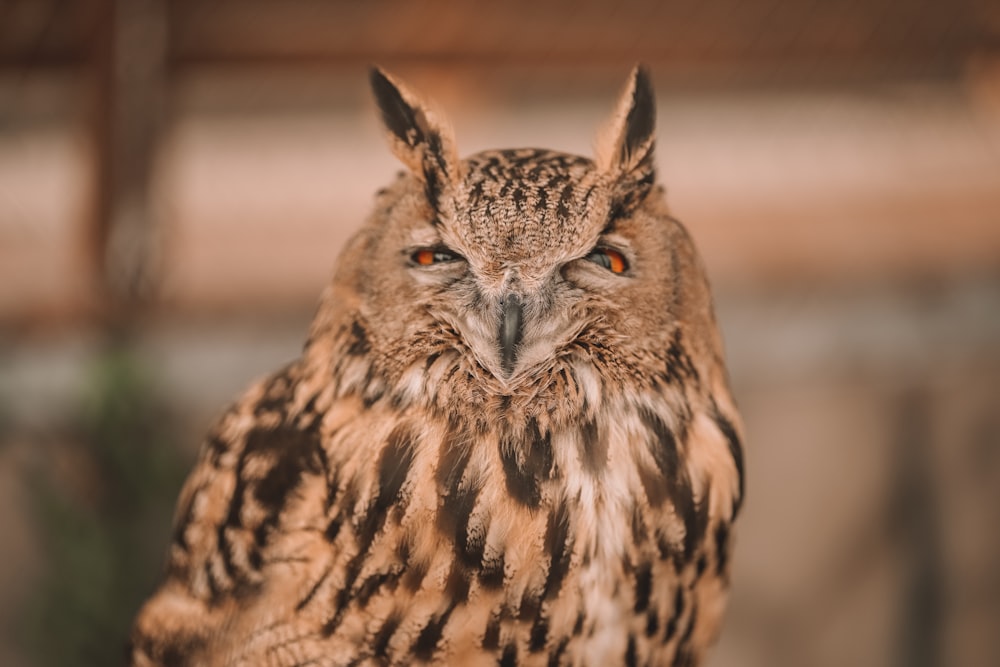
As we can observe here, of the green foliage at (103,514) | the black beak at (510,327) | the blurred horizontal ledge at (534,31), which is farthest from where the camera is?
the blurred horizontal ledge at (534,31)

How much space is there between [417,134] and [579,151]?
180cm

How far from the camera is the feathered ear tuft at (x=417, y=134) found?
28.7 inches

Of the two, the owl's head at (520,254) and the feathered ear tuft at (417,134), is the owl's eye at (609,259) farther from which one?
the feathered ear tuft at (417,134)

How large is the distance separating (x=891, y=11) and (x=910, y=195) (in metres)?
0.50

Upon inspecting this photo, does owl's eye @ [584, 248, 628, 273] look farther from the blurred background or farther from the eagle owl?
the blurred background

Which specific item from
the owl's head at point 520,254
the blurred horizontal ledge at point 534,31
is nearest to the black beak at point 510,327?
the owl's head at point 520,254

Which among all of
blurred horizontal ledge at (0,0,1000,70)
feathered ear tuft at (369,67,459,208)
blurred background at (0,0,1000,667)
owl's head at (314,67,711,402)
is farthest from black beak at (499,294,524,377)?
blurred horizontal ledge at (0,0,1000,70)

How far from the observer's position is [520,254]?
70 centimetres

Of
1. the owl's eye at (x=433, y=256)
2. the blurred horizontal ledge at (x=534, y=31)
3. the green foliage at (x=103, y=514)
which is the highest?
the blurred horizontal ledge at (x=534, y=31)

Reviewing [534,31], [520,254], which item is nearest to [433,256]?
[520,254]

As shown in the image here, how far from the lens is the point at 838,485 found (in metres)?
2.36

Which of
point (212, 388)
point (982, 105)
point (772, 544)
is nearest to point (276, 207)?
point (212, 388)

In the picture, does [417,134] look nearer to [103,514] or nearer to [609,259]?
[609,259]

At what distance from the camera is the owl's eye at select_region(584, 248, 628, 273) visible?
2.41ft
